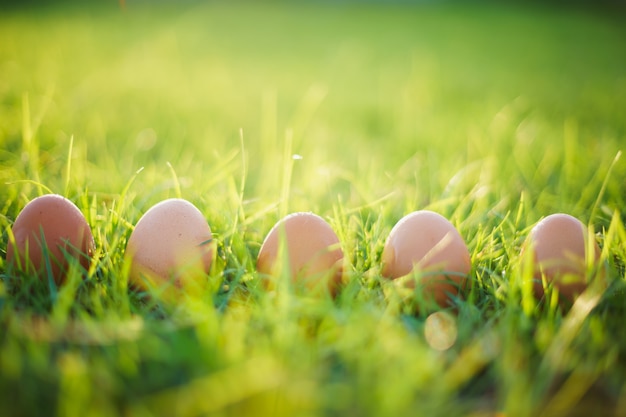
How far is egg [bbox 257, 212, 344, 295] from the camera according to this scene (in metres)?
1.32

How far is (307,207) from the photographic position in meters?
1.82

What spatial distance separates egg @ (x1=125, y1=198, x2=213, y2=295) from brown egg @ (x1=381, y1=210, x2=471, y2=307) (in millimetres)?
495

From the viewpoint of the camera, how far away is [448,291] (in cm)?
135

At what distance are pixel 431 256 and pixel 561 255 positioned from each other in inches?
13.5

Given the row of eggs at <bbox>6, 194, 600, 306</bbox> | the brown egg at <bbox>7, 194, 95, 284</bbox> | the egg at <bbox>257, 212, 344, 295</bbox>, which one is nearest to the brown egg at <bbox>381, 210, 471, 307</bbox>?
the row of eggs at <bbox>6, 194, 600, 306</bbox>

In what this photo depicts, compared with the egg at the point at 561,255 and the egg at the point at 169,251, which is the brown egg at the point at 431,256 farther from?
the egg at the point at 169,251

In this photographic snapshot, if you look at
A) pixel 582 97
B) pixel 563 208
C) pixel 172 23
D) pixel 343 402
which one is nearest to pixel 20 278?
pixel 343 402

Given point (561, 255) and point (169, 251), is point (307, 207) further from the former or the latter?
point (561, 255)

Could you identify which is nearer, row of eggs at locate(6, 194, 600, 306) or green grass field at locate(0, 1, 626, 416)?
green grass field at locate(0, 1, 626, 416)

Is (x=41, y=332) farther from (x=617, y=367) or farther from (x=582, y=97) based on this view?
(x=582, y=97)

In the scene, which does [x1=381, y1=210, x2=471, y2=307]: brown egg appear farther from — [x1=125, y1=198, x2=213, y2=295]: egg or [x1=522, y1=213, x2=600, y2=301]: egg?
[x1=125, y1=198, x2=213, y2=295]: egg

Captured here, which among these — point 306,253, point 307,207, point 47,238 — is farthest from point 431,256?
point 47,238

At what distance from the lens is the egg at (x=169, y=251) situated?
1.32 metres

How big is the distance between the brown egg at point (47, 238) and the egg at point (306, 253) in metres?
0.49
